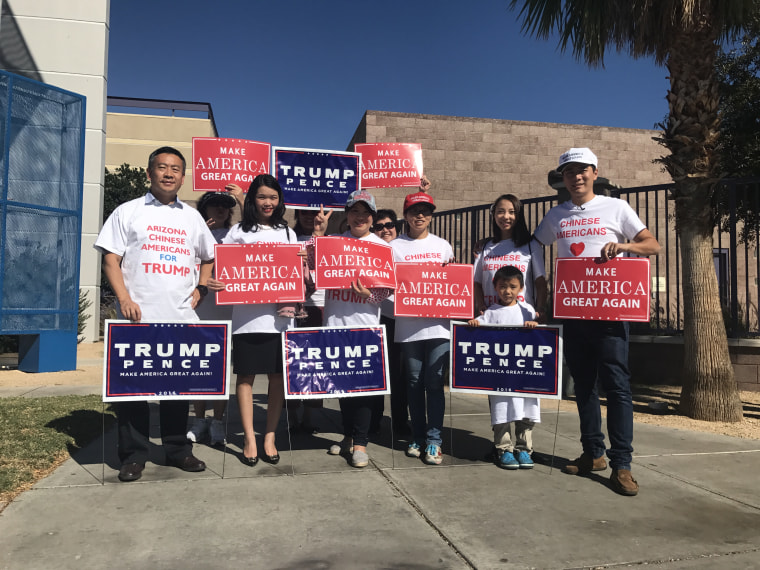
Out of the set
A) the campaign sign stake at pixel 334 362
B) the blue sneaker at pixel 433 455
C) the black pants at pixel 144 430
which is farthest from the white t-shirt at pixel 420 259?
the black pants at pixel 144 430

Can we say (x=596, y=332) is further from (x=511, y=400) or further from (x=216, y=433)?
(x=216, y=433)

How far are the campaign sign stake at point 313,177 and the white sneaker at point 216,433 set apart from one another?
6.78ft

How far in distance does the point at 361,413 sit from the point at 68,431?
111 inches

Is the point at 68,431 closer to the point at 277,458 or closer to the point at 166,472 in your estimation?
the point at 166,472

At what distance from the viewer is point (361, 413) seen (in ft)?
14.2

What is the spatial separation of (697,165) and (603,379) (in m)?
4.01

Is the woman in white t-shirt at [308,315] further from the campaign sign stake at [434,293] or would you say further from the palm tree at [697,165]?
the palm tree at [697,165]

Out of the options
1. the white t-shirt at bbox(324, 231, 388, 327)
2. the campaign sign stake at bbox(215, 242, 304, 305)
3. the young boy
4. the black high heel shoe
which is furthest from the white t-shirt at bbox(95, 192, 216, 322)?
the young boy

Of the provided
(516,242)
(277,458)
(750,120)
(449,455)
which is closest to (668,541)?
(449,455)

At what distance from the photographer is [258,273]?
4.14 meters

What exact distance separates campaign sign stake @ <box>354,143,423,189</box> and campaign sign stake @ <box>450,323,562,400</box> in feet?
8.55

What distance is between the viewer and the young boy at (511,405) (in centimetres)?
427

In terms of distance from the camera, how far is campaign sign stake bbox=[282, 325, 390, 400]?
13.7 ft

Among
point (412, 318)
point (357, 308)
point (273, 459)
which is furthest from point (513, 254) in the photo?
point (273, 459)
